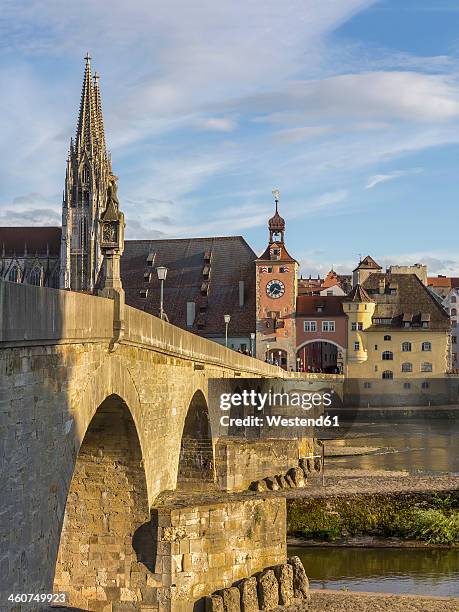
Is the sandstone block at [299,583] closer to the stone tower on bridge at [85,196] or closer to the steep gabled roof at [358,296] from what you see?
the steep gabled roof at [358,296]

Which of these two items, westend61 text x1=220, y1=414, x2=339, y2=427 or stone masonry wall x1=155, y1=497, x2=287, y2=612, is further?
westend61 text x1=220, y1=414, x2=339, y2=427

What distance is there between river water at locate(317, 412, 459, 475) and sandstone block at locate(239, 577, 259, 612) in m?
27.6

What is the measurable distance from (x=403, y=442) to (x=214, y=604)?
5131 centimetres

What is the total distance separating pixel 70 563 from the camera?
1995 cm

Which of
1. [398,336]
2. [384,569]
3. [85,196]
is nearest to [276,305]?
[398,336]

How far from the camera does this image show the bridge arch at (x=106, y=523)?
65.3 feet

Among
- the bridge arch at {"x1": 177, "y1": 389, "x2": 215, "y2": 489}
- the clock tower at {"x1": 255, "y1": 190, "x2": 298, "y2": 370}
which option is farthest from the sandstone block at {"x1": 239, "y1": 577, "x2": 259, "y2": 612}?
the clock tower at {"x1": 255, "y1": 190, "x2": 298, "y2": 370}

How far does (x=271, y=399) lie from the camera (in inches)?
2486

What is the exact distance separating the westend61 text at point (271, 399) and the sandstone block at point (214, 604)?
1727cm

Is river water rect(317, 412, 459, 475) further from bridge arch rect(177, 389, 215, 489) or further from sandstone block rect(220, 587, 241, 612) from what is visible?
sandstone block rect(220, 587, 241, 612)

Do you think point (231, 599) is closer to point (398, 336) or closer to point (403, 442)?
point (403, 442)

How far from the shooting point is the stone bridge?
1092 centimetres

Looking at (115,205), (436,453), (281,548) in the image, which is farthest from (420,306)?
(115,205)

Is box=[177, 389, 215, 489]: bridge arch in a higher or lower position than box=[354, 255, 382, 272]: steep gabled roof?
lower
